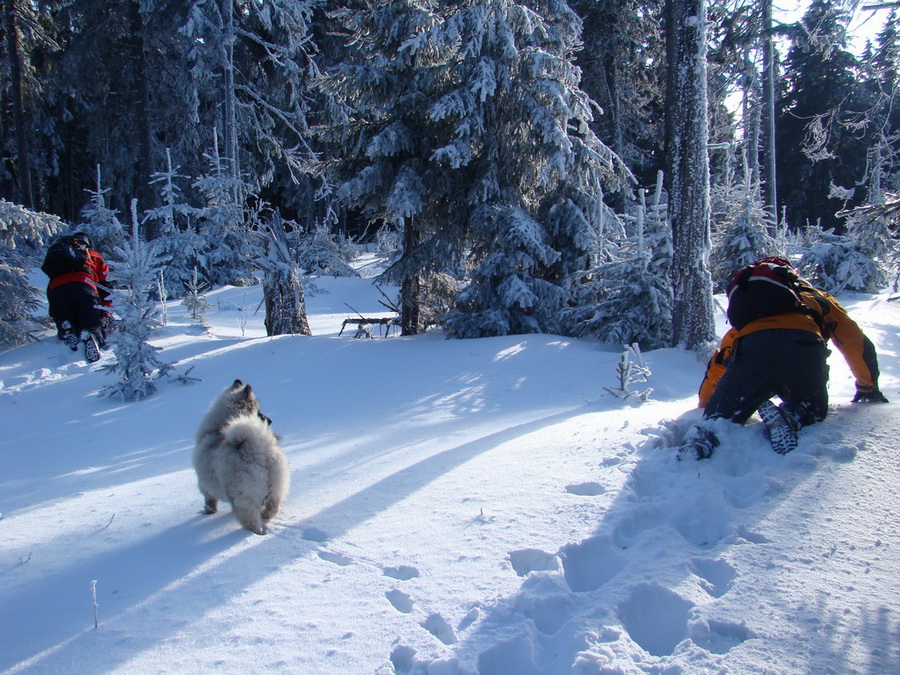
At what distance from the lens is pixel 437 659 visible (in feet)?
7.21

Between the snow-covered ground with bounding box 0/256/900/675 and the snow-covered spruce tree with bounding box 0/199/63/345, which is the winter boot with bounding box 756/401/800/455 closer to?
the snow-covered ground with bounding box 0/256/900/675

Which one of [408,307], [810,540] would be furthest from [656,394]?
[408,307]

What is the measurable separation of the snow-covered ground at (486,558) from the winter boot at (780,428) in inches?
3.7

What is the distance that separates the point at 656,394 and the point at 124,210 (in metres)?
28.2

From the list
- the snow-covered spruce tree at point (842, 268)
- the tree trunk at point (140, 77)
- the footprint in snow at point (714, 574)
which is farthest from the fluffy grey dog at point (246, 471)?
the tree trunk at point (140, 77)

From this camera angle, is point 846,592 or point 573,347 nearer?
point 846,592

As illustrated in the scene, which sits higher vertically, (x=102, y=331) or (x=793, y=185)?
(x=793, y=185)

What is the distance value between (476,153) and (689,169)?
3.90 meters

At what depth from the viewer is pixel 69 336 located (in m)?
9.41

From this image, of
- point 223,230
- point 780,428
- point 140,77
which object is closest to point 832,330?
point 780,428

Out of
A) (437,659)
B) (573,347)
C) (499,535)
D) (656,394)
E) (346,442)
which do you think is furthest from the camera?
(573,347)

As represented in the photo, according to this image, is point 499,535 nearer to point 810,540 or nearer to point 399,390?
point 810,540

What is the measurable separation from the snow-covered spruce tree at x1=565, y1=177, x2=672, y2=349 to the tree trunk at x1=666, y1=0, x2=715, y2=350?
87cm

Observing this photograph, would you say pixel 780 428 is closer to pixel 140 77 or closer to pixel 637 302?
pixel 637 302
